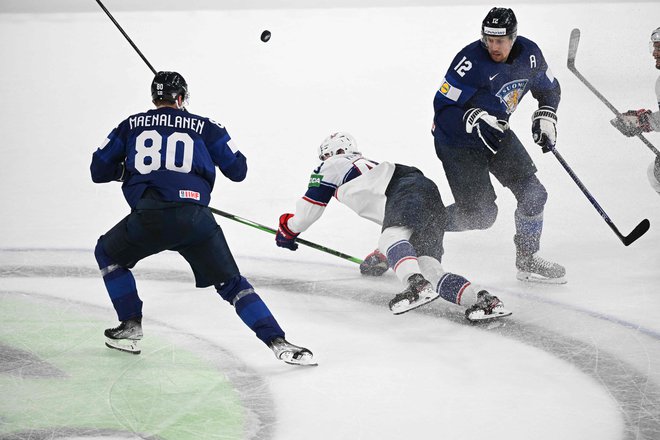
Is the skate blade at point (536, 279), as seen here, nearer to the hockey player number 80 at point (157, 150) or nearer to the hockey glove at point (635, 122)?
the hockey glove at point (635, 122)

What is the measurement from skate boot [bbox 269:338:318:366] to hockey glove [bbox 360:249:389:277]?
3.64ft

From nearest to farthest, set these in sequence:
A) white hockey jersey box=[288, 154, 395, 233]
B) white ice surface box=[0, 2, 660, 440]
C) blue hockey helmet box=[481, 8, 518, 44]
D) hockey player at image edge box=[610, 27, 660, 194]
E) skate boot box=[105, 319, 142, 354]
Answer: white ice surface box=[0, 2, 660, 440] < skate boot box=[105, 319, 142, 354] < blue hockey helmet box=[481, 8, 518, 44] < white hockey jersey box=[288, 154, 395, 233] < hockey player at image edge box=[610, 27, 660, 194]

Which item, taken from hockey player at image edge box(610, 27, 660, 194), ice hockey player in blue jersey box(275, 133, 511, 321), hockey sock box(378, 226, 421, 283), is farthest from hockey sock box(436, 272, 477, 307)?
hockey player at image edge box(610, 27, 660, 194)

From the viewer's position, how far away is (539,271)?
4129 mm

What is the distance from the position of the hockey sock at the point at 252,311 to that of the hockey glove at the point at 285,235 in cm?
94

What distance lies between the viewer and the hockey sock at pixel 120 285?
319cm

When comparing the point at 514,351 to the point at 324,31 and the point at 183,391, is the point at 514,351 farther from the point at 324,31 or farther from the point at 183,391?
the point at 324,31

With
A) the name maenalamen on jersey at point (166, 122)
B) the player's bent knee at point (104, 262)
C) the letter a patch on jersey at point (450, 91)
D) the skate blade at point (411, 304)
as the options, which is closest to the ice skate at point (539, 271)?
the letter a patch on jersey at point (450, 91)

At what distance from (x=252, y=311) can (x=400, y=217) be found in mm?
830

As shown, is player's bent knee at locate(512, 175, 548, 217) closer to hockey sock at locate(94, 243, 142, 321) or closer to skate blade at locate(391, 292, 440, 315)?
skate blade at locate(391, 292, 440, 315)

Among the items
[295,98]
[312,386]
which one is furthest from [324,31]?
[312,386]

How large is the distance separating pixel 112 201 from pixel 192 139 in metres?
2.30

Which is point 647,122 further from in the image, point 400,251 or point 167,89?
point 167,89

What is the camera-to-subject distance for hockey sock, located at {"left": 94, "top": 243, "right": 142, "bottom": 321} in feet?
10.5
